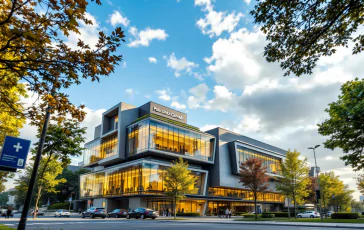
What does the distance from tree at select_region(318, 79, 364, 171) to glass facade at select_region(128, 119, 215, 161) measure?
98.7 feet

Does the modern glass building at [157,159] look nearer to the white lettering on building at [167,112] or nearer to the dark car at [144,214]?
the white lettering on building at [167,112]

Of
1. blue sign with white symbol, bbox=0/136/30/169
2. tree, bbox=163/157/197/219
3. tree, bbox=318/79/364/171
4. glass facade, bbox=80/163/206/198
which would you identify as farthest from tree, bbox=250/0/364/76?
glass facade, bbox=80/163/206/198

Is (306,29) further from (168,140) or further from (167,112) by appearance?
(167,112)

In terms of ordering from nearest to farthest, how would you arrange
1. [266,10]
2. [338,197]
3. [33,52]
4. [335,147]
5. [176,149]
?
1. [33,52]
2. [266,10]
3. [335,147]
4. [176,149]
5. [338,197]

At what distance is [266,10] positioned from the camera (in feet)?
23.8

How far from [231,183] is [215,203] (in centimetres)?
604

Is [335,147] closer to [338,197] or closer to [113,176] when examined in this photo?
[113,176]

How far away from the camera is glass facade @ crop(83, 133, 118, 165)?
5509 centimetres

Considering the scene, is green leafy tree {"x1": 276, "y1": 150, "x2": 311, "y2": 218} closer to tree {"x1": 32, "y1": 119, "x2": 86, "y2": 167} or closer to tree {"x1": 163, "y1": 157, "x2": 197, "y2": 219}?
tree {"x1": 163, "y1": 157, "x2": 197, "y2": 219}

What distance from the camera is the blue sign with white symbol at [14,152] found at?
23.4 ft

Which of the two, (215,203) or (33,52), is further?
(215,203)

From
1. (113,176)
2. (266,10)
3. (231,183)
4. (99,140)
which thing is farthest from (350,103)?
(99,140)

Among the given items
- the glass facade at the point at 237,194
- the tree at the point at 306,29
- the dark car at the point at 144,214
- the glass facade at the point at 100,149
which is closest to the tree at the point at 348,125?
the tree at the point at 306,29

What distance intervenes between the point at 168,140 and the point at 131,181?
10401 millimetres
